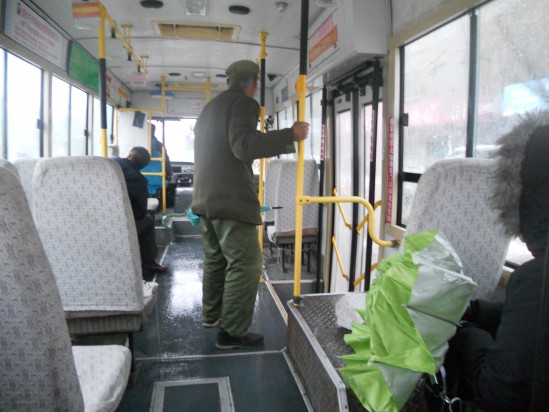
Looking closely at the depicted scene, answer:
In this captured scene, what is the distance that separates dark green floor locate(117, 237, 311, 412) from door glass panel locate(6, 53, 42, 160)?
2.36 m

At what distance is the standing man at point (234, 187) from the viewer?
2348 millimetres

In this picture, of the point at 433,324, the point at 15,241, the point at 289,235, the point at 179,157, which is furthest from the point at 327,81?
the point at 179,157

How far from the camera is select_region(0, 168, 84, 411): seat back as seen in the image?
2.71ft

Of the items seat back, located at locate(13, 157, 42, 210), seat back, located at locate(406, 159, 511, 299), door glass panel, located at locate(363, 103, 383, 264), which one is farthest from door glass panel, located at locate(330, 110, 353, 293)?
seat back, located at locate(13, 157, 42, 210)

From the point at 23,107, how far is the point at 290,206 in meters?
3.05

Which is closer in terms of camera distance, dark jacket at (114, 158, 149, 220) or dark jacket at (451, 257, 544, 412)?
dark jacket at (451, 257, 544, 412)

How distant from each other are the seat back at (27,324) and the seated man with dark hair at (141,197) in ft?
10.2

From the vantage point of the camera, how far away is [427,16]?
99.2 inches

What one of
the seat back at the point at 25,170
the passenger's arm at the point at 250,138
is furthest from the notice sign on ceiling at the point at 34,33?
the passenger's arm at the point at 250,138

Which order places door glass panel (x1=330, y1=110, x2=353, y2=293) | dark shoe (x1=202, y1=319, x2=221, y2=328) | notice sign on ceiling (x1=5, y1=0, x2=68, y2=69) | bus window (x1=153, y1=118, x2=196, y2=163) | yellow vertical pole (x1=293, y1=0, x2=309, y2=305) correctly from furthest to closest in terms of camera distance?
bus window (x1=153, y1=118, x2=196, y2=163)
door glass panel (x1=330, y1=110, x2=353, y2=293)
notice sign on ceiling (x1=5, y1=0, x2=68, y2=69)
dark shoe (x1=202, y1=319, x2=221, y2=328)
yellow vertical pole (x1=293, y1=0, x2=309, y2=305)

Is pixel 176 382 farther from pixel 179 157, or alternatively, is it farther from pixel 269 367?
pixel 179 157

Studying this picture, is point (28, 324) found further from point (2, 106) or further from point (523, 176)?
point (2, 106)

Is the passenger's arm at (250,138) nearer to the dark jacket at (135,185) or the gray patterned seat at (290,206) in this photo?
the dark jacket at (135,185)

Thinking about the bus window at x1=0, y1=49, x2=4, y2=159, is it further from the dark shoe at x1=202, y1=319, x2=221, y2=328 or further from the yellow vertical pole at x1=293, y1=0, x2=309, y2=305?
the yellow vertical pole at x1=293, y1=0, x2=309, y2=305
